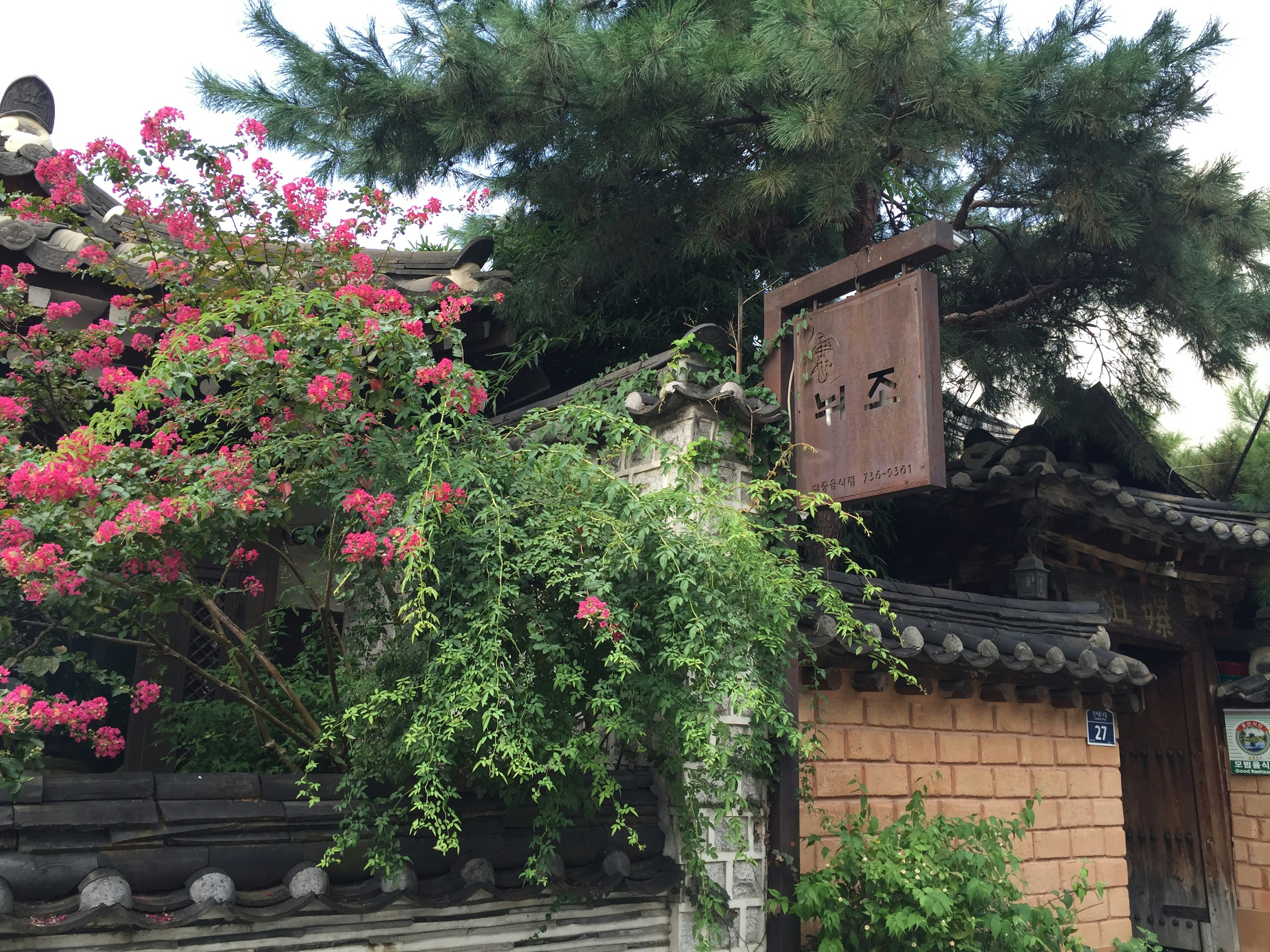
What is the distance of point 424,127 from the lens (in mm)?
7625

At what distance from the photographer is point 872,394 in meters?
5.64

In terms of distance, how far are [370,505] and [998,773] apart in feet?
15.4

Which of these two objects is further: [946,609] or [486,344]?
[486,344]

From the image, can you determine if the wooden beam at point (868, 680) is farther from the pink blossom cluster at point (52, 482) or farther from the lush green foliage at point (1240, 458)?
the lush green foliage at point (1240, 458)

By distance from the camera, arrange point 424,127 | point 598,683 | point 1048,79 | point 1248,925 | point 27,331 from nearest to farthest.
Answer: point 598,683
point 27,331
point 1048,79
point 424,127
point 1248,925

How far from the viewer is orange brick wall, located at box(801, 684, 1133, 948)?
6.25 metres

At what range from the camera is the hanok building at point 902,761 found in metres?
4.12

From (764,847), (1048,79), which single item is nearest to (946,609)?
(764,847)

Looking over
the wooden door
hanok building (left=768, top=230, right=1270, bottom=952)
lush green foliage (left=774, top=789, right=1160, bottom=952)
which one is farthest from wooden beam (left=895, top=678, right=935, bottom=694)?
the wooden door

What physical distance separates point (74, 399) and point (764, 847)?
441 cm

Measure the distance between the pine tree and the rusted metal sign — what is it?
3.79 ft

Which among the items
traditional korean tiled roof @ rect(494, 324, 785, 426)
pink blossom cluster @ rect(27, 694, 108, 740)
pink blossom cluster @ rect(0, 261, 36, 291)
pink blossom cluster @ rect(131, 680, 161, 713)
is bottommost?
pink blossom cluster @ rect(27, 694, 108, 740)

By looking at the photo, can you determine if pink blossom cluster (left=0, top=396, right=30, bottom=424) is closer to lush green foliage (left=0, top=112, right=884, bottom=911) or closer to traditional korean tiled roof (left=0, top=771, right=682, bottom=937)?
lush green foliage (left=0, top=112, right=884, bottom=911)

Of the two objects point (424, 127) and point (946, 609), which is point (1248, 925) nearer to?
point (946, 609)
